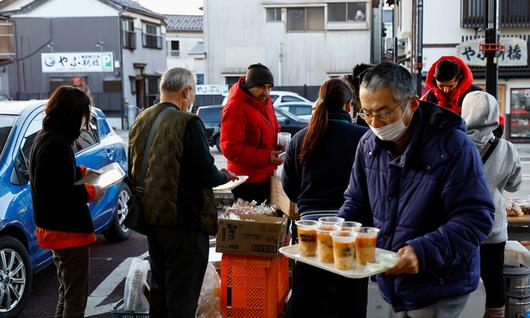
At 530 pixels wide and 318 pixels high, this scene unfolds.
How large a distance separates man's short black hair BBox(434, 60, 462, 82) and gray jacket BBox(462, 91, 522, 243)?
943mm

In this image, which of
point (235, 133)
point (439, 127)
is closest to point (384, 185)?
point (439, 127)

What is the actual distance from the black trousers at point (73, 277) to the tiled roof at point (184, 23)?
43778 mm

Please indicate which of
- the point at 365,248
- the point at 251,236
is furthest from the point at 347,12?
the point at 365,248

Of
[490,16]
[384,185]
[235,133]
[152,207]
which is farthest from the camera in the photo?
[490,16]

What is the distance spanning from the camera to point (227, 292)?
184 inches

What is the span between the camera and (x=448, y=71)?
4988mm

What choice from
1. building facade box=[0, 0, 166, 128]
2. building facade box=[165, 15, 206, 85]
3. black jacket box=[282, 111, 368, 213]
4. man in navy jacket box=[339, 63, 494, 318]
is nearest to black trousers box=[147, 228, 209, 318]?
black jacket box=[282, 111, 368, 213]

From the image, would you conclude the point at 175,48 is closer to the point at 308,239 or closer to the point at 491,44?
the point at 491,44

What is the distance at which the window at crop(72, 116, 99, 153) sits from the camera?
679cm

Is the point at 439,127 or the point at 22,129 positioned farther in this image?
the point at 22,129

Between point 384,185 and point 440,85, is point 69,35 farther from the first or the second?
point 384,185

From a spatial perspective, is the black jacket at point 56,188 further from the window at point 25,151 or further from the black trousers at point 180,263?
the window at point 25,151

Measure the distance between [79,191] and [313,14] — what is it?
30589mm

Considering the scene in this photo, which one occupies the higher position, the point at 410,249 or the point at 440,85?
the point at 440,85
